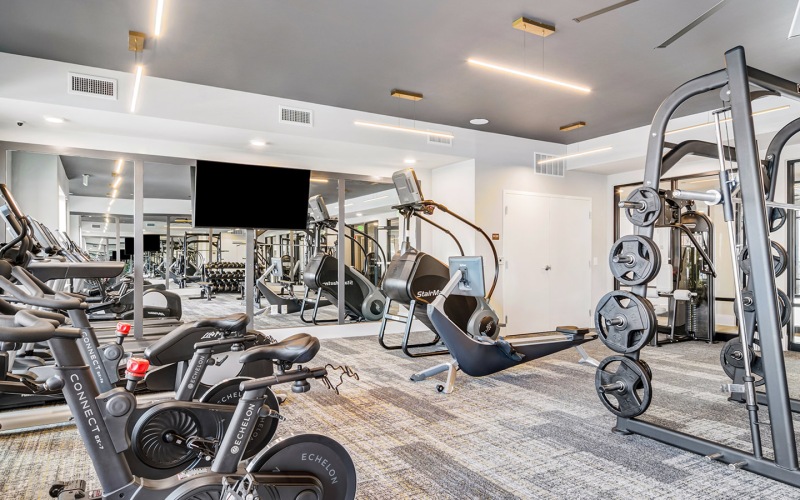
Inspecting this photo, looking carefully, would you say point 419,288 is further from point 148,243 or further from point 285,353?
point 285,353

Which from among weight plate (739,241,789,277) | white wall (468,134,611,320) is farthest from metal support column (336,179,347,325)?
weight plate (739,241,789,277)

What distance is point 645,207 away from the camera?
2.97 metres

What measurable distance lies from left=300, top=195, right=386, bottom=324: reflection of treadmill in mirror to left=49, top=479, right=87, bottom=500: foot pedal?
17.2ft

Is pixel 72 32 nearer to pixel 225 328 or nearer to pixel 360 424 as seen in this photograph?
pixel 225 328

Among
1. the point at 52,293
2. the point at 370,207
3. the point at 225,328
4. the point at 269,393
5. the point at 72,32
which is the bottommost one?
the point at 269,393

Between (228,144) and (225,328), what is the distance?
4.09 metres

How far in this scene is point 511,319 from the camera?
7.41m

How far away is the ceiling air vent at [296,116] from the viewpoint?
568 cm

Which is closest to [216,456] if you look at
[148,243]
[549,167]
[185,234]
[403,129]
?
[403,129]

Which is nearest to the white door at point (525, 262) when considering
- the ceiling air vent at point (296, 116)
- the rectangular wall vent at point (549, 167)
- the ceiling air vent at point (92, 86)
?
the rectangular wall vent at point (549, 167)

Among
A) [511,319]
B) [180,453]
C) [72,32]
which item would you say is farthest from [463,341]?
[72,32]

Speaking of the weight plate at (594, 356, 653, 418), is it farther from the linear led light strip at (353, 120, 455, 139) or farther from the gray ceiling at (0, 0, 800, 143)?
the linear led light strip at (353, 120, 455, 139)

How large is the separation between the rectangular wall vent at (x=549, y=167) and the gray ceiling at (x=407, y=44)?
195 cm

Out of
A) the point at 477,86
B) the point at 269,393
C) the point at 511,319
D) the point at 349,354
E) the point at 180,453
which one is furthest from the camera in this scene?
the point at 511,319
